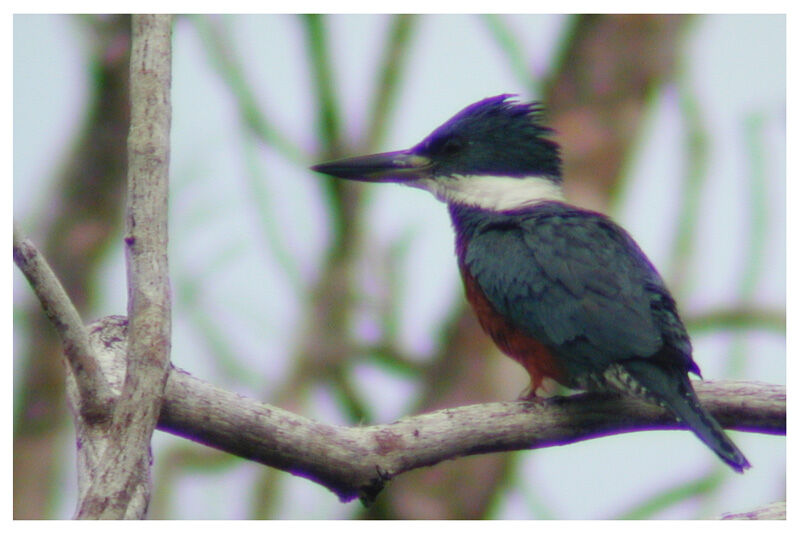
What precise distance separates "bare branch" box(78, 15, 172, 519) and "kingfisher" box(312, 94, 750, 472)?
136 cm

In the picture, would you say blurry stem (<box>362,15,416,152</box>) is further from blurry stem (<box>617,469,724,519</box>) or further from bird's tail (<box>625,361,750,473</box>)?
bird's tail (<box>625,361,750,473</box>)

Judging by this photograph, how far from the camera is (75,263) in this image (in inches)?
198

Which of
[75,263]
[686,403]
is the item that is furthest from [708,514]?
[75,263]

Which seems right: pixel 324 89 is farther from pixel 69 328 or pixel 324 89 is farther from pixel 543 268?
pixel 69 328

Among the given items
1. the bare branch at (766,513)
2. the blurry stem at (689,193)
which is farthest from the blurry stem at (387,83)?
the bare branch at (766,513)

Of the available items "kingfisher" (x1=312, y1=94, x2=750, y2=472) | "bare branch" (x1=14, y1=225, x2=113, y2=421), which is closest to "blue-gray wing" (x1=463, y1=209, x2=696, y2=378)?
"kingfisher" (x1=312, y1=94, x2=750, y2=472)

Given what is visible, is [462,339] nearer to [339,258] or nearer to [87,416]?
[339,258]

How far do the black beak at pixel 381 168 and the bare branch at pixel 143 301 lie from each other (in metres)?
1.49

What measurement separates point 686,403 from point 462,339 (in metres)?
3.40

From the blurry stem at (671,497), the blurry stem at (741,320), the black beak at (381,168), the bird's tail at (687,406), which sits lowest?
the blurry stem at (671,497)

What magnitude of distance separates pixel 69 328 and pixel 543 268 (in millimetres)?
1652

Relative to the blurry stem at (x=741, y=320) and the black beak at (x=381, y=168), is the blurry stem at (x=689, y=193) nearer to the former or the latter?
the blurry stem at (x=741, y=320)

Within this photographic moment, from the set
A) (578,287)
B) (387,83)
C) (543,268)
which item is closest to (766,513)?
(578,287)

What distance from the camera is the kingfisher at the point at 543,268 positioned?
124 inches
